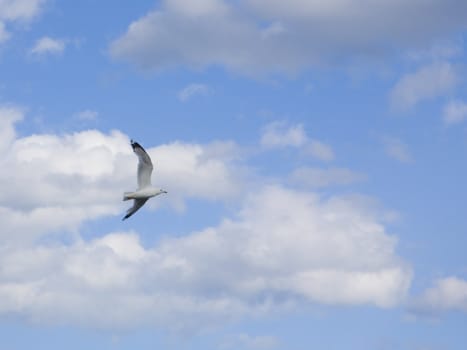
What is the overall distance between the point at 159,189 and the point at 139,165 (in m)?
3.63

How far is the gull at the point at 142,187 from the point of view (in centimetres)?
10744

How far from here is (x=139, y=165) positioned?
108500 mm

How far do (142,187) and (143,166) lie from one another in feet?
9.14

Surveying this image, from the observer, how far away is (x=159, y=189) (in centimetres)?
10994

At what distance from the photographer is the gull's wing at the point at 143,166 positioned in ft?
350

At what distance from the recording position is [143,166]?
108 meters

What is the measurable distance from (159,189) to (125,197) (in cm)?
432

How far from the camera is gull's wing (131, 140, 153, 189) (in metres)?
107

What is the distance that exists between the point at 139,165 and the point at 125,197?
12.6 ft

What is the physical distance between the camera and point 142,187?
4331 inches

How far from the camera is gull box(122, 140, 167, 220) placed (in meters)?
107

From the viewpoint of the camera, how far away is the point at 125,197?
108 metres
